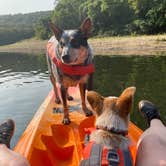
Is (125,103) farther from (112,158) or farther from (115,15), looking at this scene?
(115,15)

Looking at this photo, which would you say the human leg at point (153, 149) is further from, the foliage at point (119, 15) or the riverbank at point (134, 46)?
the foliage at point (119, 15)

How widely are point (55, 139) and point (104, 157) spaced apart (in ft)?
8.54

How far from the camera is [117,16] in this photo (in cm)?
6188

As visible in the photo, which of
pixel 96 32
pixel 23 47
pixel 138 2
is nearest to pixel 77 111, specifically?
pixel 138 2

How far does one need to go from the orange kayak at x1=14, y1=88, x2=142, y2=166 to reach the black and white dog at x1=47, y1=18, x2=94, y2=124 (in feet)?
0.89

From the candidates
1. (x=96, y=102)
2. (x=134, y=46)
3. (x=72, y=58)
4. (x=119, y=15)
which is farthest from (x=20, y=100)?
(x=119, y=15)

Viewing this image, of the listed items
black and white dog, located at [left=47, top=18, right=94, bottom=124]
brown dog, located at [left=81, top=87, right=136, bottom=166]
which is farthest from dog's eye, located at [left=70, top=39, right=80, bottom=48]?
brown dog, located at [left=81, top=87, right=136, bottom=166]

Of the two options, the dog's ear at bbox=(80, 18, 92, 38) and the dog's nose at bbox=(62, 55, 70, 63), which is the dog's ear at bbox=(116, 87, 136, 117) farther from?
the dog's ear at bbox=(80, 18, 92, 38)

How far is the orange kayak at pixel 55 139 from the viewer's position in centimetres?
567

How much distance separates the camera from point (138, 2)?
56.1 meters

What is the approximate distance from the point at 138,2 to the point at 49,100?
163 feet

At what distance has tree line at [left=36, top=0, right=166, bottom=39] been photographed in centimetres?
5266

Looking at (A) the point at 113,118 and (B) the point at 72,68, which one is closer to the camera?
(A) the point at 113,118

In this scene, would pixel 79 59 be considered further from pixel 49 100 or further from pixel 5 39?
pixel 5 39
